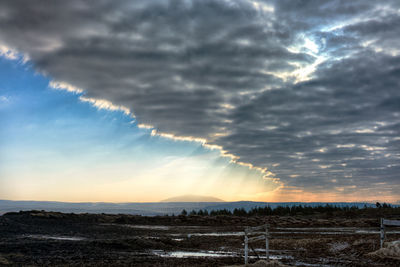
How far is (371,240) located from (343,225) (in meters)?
35.7

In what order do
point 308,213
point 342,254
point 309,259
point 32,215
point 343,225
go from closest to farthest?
point 309,259 < point 342,254 < point 343,225 < point 32,215 < point 308,213

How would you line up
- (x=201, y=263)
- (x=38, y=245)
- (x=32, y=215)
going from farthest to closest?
(x=32, y=215) < (x=38, y=245) < (x=201, y=263)

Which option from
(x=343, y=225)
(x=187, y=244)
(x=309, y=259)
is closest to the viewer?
(x=309, y=259)

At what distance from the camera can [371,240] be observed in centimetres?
2944

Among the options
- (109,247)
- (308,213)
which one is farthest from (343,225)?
(109,247)

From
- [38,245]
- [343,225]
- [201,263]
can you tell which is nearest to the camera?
[201,263]

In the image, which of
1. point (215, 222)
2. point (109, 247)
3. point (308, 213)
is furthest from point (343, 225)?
point (109, 247)

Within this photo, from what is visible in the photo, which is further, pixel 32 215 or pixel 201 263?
pixel 32 215

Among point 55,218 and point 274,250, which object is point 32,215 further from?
point 274,250

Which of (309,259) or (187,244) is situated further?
(187,244)

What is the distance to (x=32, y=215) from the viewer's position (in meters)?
76.4

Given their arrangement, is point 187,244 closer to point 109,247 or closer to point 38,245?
point 109,247

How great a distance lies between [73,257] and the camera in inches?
1062

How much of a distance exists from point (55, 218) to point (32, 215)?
4626 millimetres
